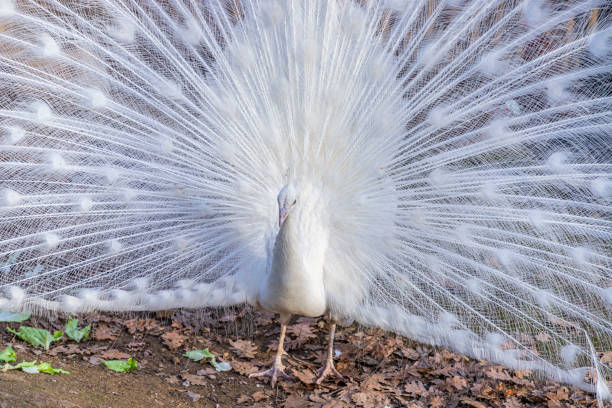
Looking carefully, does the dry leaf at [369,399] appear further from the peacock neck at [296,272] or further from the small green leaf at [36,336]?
the small green leaf at [36,336]

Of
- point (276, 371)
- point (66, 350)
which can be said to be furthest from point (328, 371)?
point (66, 350)

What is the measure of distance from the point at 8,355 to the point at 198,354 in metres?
1.22

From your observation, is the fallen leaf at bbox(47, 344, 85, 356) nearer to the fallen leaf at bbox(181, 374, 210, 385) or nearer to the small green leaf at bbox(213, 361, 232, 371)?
the fallen leaf at bbox(181, 374, 210, 385)

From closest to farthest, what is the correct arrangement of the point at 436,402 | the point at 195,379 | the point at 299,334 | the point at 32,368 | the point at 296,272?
the point at 296,272
the point at 32,368
the point at 436,402
the point at 195,379
the point at 299,334

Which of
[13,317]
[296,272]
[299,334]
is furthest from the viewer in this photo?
[299,334]

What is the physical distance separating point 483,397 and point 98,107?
3.10 m

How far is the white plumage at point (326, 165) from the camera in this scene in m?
3.60

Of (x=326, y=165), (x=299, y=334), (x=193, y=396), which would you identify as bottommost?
(x=193, y=396)

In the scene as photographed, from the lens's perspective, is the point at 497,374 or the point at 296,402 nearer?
the point at 296,402

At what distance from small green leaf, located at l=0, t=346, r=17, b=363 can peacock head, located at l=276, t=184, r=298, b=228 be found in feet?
6.16

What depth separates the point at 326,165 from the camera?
3820mm

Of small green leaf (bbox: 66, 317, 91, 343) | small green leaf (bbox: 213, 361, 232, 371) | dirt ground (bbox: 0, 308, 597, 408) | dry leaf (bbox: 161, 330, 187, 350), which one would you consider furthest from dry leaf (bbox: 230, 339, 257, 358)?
small green leaf (bbox: 66, 317, 91, 343)

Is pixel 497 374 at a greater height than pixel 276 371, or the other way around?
pixel 497 374

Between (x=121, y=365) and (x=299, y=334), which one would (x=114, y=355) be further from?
(x=299, y=334)
